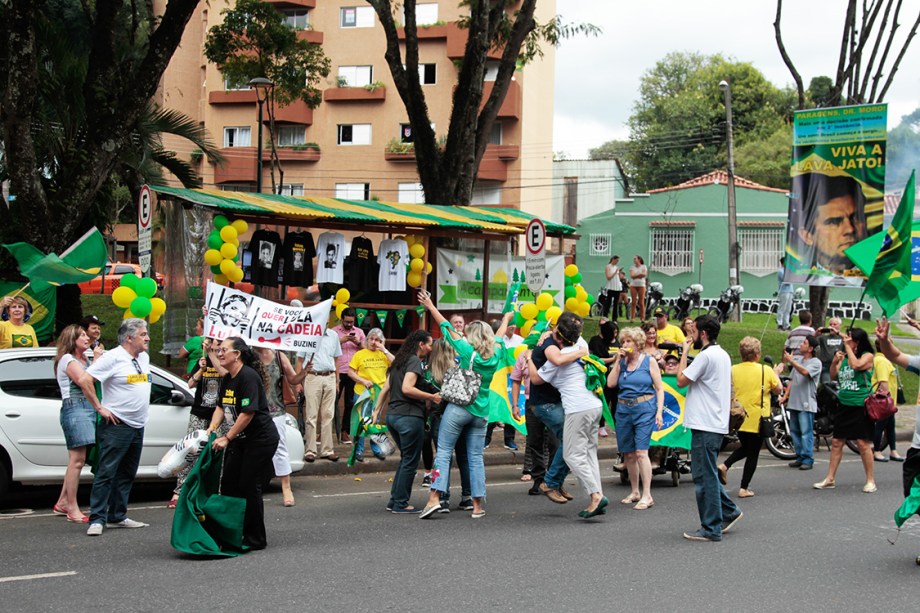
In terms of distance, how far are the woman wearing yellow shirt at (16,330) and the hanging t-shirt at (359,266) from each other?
5.28 meters

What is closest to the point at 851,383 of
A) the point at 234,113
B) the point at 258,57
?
the point at 258,57

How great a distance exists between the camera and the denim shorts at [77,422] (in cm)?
938

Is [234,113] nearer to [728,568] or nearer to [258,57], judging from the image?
[258,57]

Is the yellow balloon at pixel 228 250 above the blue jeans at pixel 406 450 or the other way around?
above

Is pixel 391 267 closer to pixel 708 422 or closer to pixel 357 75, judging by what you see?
pixel 708 422

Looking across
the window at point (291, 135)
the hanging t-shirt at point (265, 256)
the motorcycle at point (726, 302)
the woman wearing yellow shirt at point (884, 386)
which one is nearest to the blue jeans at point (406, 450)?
the woman wearing yellow shirt at point (884, 386)

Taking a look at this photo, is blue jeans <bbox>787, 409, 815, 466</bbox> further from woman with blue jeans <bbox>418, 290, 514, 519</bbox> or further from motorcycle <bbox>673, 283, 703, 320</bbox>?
motorcycle <bbox>673, 283, 703, 320</bbox>

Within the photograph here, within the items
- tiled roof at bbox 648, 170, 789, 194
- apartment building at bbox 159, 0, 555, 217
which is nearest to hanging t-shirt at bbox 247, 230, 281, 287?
apartment building at bbox 159, 0, 555, 217

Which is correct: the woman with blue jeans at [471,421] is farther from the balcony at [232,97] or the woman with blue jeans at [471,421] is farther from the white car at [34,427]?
the balcony at [232,97]

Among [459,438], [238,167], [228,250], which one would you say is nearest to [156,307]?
[228,250]

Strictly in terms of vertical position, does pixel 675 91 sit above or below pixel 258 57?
above

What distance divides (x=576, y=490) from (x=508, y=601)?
5.19 metres

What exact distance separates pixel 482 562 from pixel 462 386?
2254mm

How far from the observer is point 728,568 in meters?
7.96
